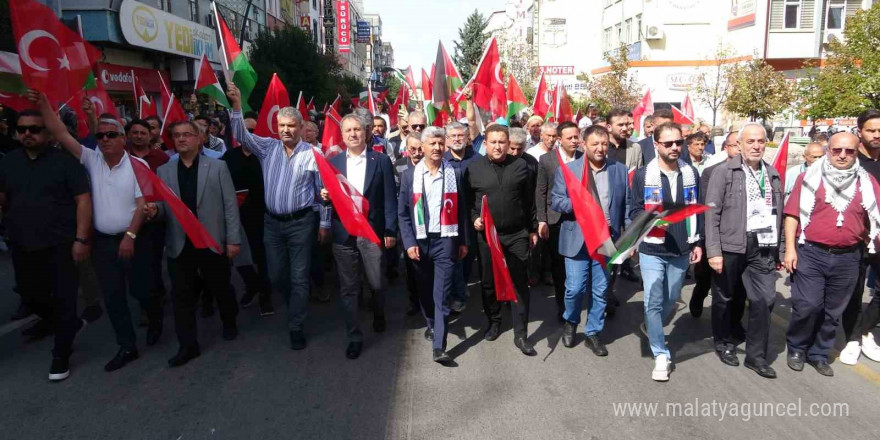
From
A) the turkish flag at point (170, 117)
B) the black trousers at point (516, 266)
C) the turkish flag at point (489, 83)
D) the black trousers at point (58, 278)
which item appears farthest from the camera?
the turkish flag at point (489, 83)

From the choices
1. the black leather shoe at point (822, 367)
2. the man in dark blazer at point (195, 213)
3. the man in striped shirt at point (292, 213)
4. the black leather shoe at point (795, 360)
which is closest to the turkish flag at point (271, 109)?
the man in striped shirt at point (292, 213)

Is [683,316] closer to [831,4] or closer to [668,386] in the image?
[668,386]

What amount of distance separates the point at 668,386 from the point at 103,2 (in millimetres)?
20504

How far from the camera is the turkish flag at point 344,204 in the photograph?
4.99 metres

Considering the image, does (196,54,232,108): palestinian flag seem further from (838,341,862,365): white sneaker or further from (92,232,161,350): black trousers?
(838,341,862,365): white sneaker

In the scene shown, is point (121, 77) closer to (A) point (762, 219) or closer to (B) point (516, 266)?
(B) point (516, 266)

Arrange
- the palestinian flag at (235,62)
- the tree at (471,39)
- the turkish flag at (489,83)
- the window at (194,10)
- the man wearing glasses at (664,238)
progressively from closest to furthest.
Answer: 1. the man wearing glasses at (664,238)
2. the palestinian flag at (235,62)
3. the turkish flag at (489,83)
4. the window at (194,10)
5. the tree at (471,39)

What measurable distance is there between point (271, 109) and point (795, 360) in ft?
18.1

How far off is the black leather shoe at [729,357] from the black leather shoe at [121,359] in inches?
183

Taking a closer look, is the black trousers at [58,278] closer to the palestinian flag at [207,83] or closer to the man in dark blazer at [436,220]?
the man in dark blazer at [436,220]

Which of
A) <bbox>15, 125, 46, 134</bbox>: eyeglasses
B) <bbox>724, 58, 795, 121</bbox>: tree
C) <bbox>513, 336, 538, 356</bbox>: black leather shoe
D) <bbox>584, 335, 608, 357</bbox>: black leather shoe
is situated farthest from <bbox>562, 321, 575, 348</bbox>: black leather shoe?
<bbox>724, 58, 795, 121</bbox>: tree

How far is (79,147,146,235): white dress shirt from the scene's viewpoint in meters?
4.90

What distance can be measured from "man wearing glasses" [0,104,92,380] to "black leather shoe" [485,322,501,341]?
3257 mm

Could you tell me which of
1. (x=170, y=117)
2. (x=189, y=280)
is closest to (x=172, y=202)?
(x=189, y=280)
